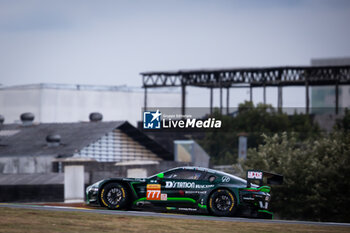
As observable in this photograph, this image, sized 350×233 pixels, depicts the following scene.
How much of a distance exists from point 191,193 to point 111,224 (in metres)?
3.52

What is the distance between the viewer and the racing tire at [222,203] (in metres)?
17.5

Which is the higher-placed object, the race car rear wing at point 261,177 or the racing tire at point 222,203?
the race car rear wing at point 261,177

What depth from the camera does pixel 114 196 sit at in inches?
723

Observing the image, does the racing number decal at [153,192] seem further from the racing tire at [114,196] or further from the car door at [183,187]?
the racing tire at [114,196]

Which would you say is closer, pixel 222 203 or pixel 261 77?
pixel 222 203

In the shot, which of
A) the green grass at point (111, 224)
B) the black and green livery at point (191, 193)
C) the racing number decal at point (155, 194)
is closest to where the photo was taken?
the green grass at point (111, 224)

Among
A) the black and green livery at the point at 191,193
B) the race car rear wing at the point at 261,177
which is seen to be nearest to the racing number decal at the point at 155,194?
the black and green livery at the point at 191,193

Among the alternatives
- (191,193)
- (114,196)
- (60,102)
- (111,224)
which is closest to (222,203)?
(191,193)

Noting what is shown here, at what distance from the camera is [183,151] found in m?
58.4

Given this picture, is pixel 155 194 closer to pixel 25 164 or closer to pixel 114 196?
pixel 114 196

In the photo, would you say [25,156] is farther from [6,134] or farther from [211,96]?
[211,96]

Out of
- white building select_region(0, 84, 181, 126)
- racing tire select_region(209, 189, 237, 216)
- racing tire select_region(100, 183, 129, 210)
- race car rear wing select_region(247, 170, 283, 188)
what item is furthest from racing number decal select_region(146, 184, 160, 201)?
white building select_region(0, 84, 181, 126)

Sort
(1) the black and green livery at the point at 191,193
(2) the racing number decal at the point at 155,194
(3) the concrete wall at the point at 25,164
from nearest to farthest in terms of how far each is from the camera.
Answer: (1) the black and green livery at the point at 191,193, (2) the racing number decal at the point at 155,194, (3) the concrete wall at the point at 25,164

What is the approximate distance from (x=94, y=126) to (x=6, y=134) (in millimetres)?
7248
